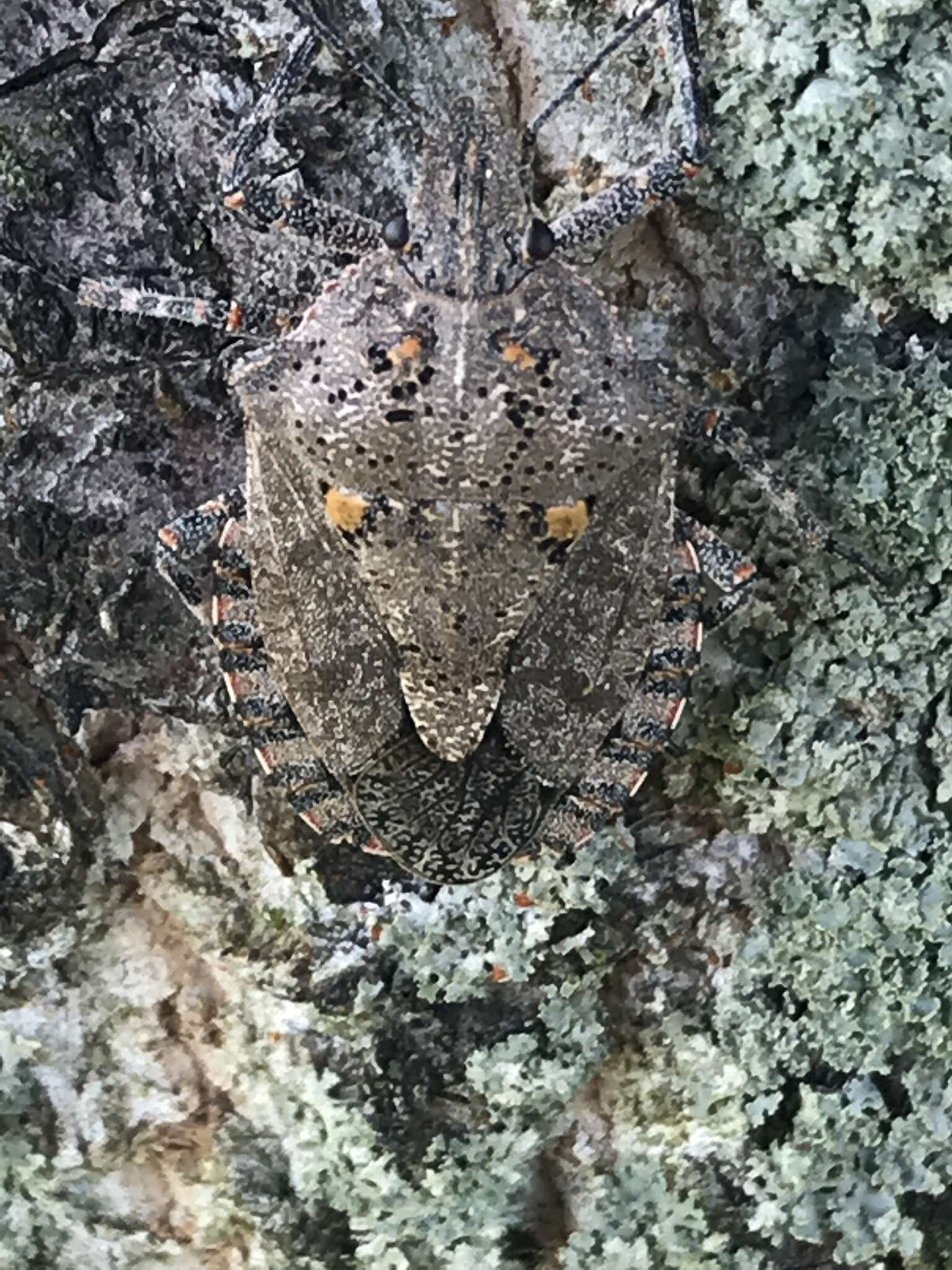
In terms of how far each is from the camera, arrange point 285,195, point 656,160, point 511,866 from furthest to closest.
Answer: point 511,866, point 285,195, point 656,160

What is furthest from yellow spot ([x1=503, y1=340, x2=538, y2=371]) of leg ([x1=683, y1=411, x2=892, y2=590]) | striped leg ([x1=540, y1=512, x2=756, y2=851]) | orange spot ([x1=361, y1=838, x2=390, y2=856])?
orange spot ([x1=361, y1=838, x2=390, y2=856])

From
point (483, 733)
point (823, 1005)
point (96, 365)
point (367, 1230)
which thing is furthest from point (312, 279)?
point (367, 1230)

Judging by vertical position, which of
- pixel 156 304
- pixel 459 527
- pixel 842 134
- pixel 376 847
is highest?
pixel 842 134

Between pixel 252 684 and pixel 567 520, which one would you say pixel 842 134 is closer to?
pixel 567 520

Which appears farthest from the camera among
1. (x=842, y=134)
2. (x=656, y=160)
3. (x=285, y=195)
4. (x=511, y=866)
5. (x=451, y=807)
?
(x=511, y=866)

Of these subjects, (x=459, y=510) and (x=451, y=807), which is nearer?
(x=459, y=510)

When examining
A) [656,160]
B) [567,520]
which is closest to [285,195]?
[656,160]

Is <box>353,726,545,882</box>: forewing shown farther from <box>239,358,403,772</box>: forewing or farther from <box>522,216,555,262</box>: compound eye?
<box>522,216,555,262</box>: compound eye
